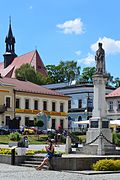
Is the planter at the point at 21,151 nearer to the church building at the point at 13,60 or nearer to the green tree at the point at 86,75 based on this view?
the church building at the point at 13,60

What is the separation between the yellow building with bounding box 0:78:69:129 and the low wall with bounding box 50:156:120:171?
47.2 meters

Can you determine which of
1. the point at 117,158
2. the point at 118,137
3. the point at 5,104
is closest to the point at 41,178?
the point at 117,158

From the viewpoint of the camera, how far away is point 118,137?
41000mm

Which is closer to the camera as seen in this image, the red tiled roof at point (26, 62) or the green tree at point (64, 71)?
the red tiled roof at point (26, 62)

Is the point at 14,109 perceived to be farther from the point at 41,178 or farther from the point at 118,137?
the point at 41,178

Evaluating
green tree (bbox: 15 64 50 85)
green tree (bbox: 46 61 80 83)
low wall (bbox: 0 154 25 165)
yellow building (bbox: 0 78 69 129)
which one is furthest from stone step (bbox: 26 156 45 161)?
green tree (bbox: 46 61 80 83)

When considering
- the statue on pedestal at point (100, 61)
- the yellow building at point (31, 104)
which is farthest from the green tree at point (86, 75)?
the statue on pedestal at point (100, 61)

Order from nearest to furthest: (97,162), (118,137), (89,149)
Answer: (97,162)
(89,149)
(118,137)

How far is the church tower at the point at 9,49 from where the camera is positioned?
113 m

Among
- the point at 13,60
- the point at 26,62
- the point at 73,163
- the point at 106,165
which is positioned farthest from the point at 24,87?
the point at 106,165

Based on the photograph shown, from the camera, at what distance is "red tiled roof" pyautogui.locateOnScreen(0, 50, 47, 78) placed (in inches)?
4323

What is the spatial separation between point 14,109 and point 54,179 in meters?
55.0

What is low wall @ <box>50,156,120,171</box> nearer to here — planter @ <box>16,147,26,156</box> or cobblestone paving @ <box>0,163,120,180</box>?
cobblestone paving @ <box>0,163,120,180</box>

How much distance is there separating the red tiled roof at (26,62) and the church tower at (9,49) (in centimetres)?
157
